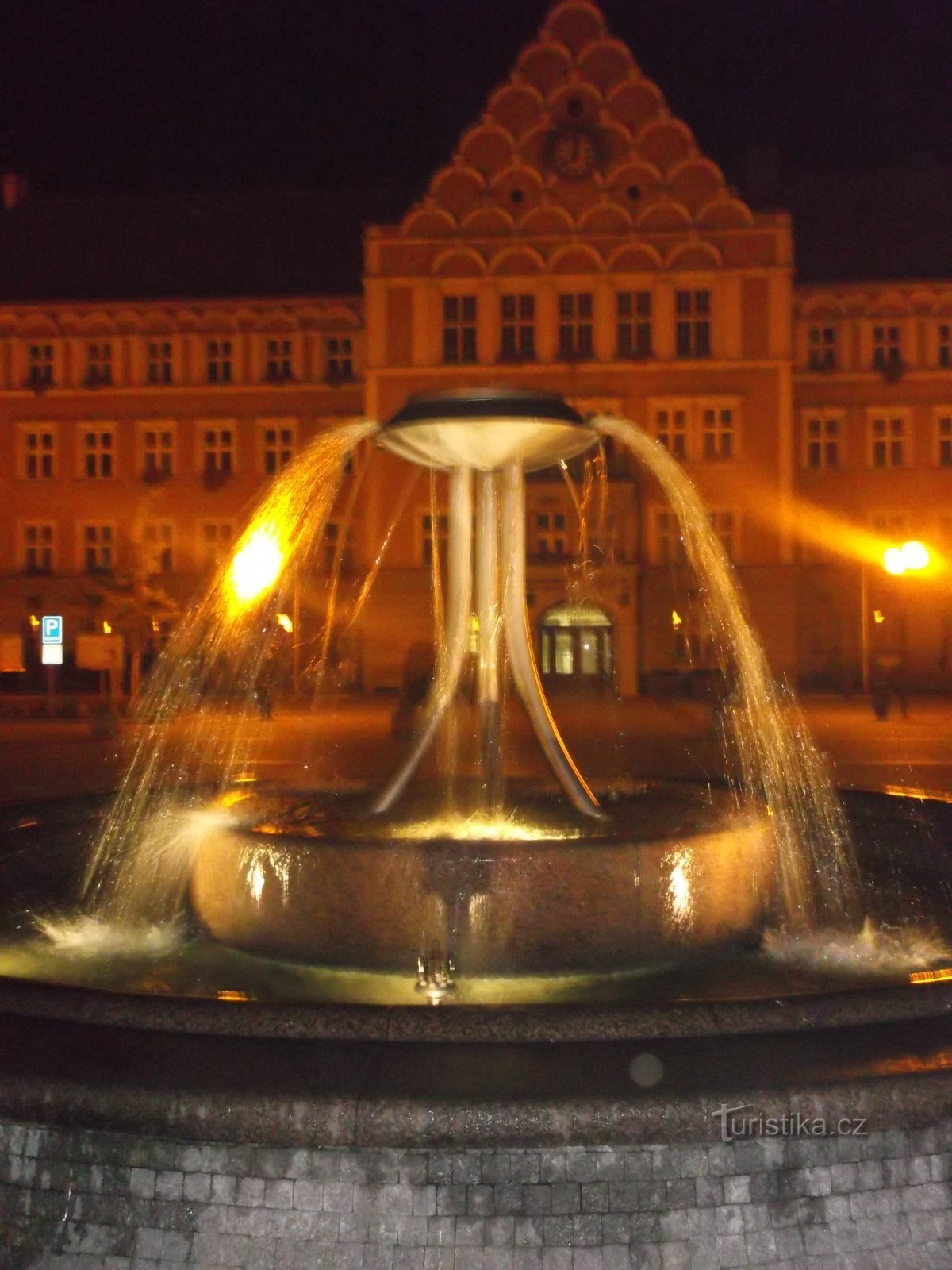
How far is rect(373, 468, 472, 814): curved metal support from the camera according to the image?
29.3ft

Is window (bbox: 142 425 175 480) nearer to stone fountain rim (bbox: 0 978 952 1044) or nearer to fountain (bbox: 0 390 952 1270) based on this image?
fountain (bbox: 0 390 952 1270)

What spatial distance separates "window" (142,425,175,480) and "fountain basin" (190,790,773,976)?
43093 millimetres

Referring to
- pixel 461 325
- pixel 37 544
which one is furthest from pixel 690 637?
pixel 37 544

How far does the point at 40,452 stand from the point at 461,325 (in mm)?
16748

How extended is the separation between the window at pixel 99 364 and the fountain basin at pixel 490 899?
145 feet

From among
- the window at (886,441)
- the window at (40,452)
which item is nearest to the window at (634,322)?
the window at (886,441)

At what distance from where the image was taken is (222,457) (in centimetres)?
4884

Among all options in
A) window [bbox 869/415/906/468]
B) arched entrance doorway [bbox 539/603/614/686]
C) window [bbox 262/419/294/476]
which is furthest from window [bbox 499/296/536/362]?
window [bbox 869/415/906/468]

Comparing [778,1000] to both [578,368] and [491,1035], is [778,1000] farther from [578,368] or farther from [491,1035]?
[578,368]

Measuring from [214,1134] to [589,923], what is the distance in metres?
3.09

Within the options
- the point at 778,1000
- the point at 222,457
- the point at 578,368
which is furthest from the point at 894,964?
the point at 222,457

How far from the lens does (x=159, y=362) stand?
48.8 meters

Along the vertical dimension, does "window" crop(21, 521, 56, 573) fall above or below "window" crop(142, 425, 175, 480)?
below

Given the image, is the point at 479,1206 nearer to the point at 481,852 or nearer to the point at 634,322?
the point at 481,852
